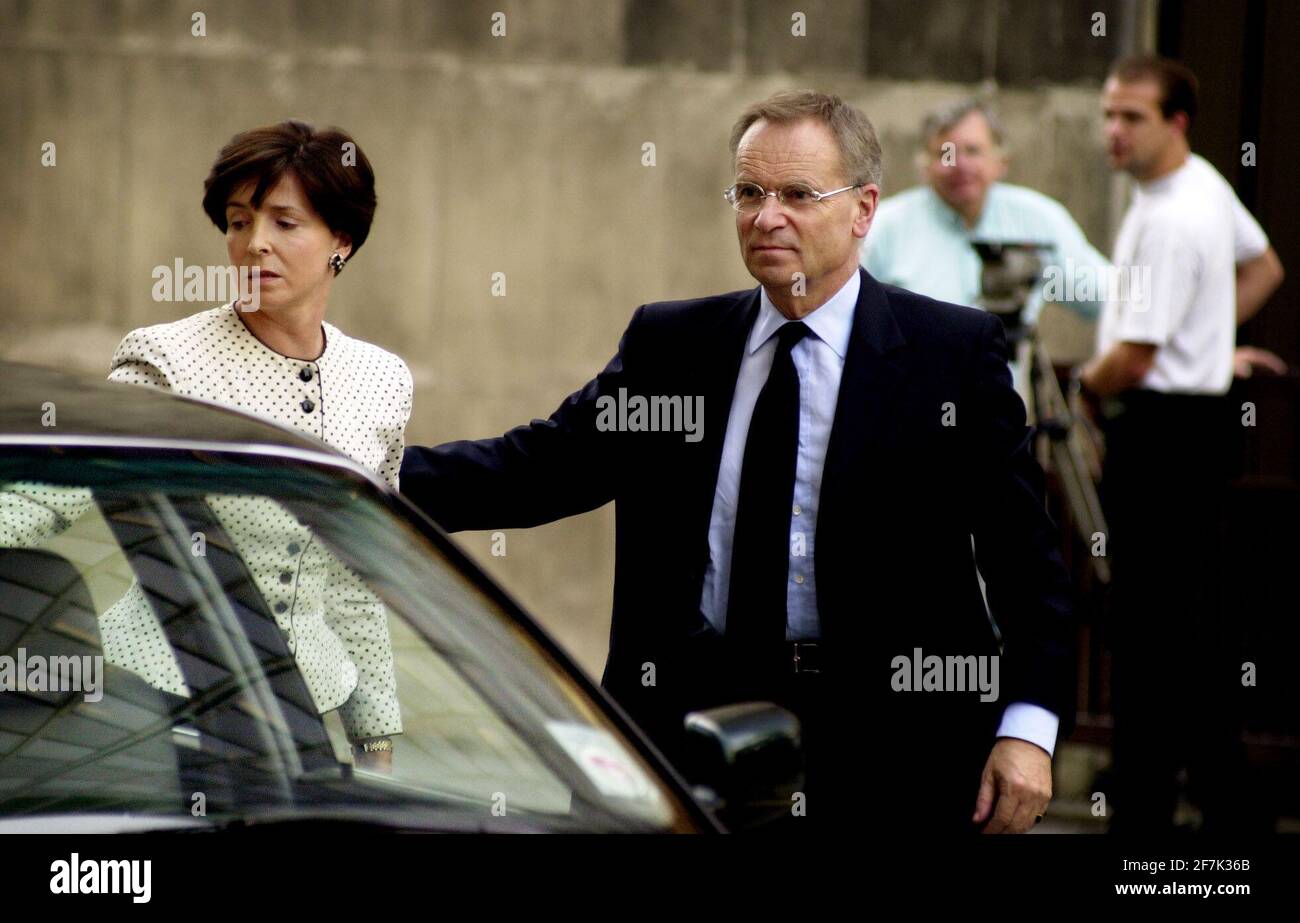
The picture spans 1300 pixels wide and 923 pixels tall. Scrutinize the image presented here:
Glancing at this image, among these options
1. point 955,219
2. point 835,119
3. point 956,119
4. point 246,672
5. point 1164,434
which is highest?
point 956,119

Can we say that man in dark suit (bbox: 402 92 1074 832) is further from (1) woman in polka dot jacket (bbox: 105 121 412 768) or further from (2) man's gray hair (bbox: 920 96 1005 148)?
(2) man's gray hair (bbox: 920 96 1005 148)

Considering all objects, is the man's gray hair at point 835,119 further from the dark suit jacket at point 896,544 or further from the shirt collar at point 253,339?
the shirt collar at point 253,339

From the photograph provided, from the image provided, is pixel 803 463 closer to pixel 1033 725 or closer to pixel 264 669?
pixel 1033 725

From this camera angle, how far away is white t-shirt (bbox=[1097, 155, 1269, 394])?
20.2 ft

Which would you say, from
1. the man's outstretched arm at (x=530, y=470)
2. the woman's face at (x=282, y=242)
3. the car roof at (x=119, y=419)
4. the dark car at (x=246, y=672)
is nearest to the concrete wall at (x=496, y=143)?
the man's outstretched arm at (x=530, y=470)

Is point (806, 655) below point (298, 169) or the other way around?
below

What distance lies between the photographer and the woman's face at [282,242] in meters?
3.51

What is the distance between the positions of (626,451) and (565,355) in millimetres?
4155

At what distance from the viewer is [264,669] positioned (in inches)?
107

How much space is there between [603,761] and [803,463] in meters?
0.93

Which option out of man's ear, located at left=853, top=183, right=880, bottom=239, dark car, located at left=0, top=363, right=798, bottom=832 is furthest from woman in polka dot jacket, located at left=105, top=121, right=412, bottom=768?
man's ear, located at left=853, top=183, right=880, bottom=239

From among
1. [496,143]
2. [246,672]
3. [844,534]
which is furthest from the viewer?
[496,143]

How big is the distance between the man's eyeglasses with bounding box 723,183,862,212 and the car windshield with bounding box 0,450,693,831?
1012 millimetres

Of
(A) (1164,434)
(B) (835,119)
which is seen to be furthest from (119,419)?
(A) (1164,434)
